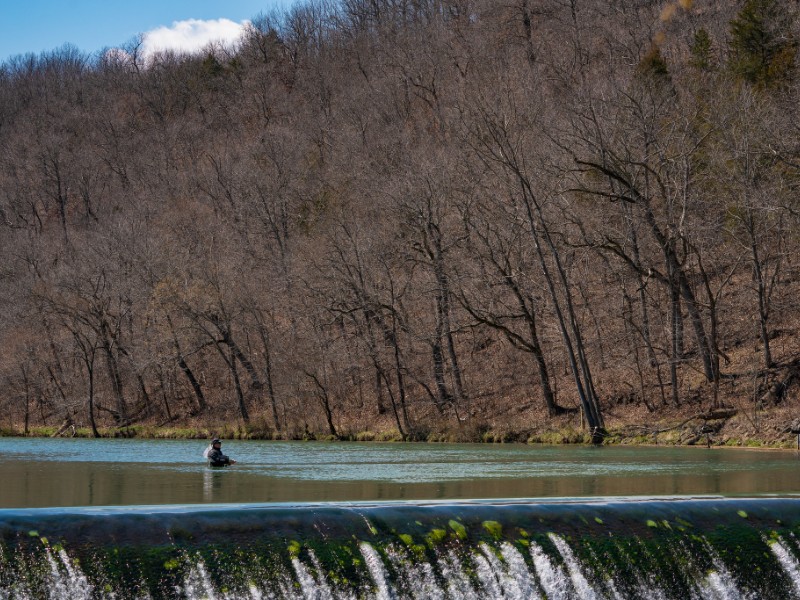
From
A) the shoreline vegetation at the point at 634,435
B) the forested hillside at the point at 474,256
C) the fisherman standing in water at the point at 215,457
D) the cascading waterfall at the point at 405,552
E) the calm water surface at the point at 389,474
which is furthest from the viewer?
the forested hillside at the point at 474,256

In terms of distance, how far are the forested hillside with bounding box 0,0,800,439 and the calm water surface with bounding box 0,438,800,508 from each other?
21.9 feet

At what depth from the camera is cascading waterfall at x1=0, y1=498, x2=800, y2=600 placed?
13.1 metres

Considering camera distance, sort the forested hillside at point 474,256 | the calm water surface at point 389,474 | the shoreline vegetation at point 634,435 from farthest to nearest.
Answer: the forested hillside at point 474,256
the shoreline vegetation at point 634,435
the calm water surface at point 389,474

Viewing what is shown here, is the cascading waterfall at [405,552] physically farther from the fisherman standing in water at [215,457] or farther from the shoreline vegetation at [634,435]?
the shoreline vegetation at [634,435]

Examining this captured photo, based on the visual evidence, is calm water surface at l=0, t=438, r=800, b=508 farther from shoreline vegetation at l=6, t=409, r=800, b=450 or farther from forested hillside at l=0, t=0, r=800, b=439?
forested hillside at l=0, t=0, r=800, b=439

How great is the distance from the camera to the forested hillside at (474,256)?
39938 mm

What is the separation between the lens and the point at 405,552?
14359 millimetres

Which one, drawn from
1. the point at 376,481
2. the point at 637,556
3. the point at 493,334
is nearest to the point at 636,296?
the point at 493,334

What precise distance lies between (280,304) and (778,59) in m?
27.0

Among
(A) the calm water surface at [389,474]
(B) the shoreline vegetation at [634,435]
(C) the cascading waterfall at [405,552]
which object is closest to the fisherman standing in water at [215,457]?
(A) the calm water surface at [389,474]

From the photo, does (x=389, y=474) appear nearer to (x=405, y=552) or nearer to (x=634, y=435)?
(x=405, y=552)

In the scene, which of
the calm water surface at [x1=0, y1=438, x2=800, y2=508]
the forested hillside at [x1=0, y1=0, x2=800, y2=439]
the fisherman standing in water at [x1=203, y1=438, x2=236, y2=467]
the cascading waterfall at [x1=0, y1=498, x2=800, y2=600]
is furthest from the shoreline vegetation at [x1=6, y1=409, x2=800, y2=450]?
the cascading waterfall at [x1=0, y1=498, x2=800, y2=600]

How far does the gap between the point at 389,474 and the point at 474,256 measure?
2029cm

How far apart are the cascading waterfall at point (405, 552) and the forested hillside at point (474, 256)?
21774 millimetres
